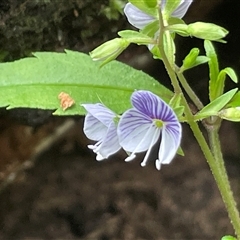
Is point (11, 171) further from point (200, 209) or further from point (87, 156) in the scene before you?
point (200, 209)

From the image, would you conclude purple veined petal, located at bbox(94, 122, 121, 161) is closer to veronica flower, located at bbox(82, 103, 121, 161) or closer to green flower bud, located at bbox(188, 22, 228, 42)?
veronica flower, located at bbox(82, 103, 121, 161)

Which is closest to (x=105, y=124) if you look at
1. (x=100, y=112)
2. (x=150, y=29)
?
(x=100, y=112)

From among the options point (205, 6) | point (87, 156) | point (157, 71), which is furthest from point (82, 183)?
point (205, 6)

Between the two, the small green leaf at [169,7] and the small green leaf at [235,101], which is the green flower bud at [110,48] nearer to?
the small green leaf at [169,7]

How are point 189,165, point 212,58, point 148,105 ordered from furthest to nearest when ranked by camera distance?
point 189,165 → point 212,58 → point 148,105

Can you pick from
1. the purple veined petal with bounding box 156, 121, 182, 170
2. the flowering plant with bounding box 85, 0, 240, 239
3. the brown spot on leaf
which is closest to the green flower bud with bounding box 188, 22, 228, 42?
the flowering plant with bounding box 85, 0, 240, 239

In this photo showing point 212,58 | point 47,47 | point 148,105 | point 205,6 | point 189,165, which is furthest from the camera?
point 189,165

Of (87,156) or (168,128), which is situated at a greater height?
(168,128)

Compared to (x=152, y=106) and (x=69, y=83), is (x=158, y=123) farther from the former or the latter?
(x=69, y=83)
